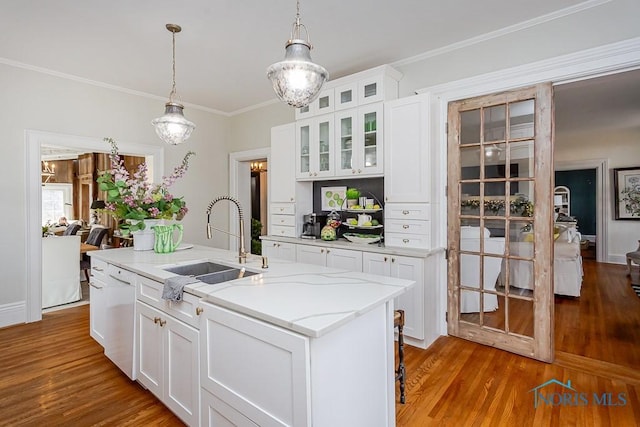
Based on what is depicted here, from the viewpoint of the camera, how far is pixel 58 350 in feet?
9.47

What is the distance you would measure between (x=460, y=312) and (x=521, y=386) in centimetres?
83

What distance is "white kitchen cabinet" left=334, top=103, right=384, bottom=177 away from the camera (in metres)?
3.19

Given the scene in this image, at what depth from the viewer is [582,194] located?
321 inches

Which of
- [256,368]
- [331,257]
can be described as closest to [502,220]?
[331,257]

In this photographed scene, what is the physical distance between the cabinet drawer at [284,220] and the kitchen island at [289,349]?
197cm

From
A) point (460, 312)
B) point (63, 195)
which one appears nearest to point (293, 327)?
point (460, 312)

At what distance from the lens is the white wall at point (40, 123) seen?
135 inches

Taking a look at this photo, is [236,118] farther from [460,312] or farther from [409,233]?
[460,312]

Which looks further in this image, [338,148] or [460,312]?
[338,148]

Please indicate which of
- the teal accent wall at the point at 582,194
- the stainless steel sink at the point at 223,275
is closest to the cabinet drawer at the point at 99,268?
the stainless steel sink at the point at 223,275

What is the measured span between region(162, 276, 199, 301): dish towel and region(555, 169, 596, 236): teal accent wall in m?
9.23

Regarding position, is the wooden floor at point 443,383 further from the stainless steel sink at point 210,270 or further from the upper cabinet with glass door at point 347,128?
the upper cabinet with glass door at point 347,128

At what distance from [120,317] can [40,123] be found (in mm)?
2663

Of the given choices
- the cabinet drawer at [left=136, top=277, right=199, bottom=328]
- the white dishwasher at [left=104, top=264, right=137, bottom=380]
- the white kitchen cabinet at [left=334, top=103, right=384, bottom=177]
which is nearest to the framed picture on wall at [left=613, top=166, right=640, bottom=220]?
the white kitchen cabinet at [left=334, top=103, right=384, bottom=177]
